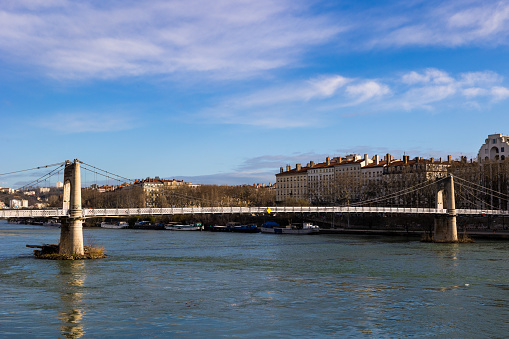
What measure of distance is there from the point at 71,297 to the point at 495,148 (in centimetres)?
6604

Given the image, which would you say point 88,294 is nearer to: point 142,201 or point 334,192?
point 334,192

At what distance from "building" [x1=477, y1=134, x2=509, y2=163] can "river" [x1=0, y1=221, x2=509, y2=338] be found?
4529 centimetres

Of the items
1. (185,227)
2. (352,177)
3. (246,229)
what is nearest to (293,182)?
(352,177)

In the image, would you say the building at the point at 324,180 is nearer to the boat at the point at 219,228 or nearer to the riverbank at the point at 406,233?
the riverbank at the point at 406,233

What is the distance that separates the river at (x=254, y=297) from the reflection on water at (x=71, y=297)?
3 centimetres

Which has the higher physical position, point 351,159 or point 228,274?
point 351,159

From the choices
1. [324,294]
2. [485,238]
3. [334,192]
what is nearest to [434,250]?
[485,238]

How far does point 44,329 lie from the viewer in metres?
14.3

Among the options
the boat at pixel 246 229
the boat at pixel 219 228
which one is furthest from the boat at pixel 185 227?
the boat at pixel 246 229

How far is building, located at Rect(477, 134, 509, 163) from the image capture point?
7294 cm

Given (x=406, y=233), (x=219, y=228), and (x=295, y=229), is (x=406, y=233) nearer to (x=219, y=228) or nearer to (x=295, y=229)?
(x=295, y=229)

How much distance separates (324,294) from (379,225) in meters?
46.7

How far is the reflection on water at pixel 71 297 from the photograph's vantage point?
1426 centimetres

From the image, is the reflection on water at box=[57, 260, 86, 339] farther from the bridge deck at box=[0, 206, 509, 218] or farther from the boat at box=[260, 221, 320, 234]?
the boat at box=[260, 221, 320, 234]
